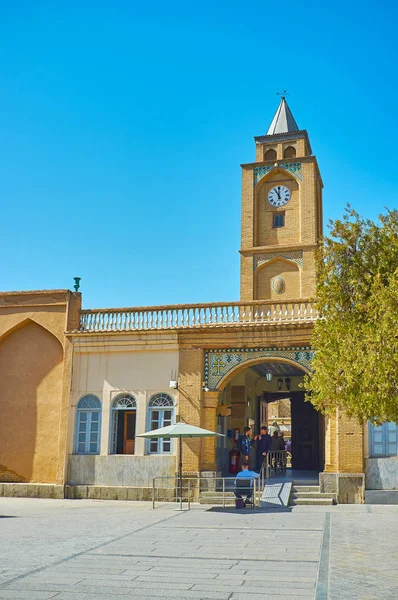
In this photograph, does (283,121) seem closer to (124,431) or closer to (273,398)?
(273,398)

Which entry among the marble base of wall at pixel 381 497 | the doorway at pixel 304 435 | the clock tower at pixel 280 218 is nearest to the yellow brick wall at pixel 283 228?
the clock tower at pixel 280 218

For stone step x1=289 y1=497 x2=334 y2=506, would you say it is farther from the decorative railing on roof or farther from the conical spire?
the conical spire

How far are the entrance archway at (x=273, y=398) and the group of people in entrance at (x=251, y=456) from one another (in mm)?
482

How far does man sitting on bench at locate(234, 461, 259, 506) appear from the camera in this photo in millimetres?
14875

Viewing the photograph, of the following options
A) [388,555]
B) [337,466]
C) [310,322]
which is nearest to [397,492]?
[337,466]

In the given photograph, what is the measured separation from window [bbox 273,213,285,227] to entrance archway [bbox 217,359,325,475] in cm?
712

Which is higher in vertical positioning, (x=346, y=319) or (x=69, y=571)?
(x=346, y=319)

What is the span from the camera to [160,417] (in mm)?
18375

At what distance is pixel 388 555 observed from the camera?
9.00 metres

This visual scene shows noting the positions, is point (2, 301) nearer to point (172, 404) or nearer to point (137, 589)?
point (172, 404)

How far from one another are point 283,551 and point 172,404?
917 cm

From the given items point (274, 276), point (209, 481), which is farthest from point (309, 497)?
point (274, 276)

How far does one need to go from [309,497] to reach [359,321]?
255 inches

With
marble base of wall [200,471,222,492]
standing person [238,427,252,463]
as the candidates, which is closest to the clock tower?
standing person [238,427,252,463]
